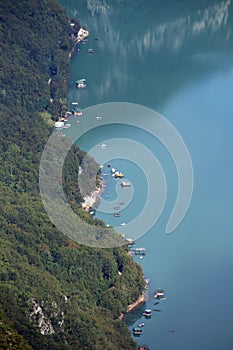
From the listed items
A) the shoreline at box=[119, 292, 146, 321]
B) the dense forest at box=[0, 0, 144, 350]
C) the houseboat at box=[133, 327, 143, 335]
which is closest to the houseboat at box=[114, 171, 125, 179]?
the dense forest at box=[0, 0, 144, 350]

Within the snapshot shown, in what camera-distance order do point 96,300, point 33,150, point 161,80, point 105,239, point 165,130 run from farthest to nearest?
point 161,80 < point 165,130 < point 33,150 < point 105,239 < point 96,300

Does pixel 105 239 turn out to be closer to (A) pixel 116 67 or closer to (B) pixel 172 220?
(B) pixel 172 220

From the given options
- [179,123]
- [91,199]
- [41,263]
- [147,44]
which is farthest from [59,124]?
[147,44]

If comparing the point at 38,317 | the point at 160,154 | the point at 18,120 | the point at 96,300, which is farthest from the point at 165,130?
the point at 38,317

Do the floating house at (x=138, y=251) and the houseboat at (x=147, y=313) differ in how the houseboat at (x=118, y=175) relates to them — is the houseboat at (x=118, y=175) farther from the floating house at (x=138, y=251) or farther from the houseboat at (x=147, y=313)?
the houseboat at (x=147, y=313)

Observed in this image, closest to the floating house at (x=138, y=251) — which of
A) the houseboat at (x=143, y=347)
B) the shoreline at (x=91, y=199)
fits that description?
the shoreline at (x=91, y=199)

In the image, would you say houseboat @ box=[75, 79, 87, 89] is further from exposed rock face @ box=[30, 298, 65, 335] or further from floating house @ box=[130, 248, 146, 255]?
exposed rock face @ box=[30, 298, 65, 335]

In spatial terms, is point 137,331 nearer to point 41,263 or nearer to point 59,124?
point 41,263

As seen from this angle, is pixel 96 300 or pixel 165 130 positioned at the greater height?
pixel 165 130
